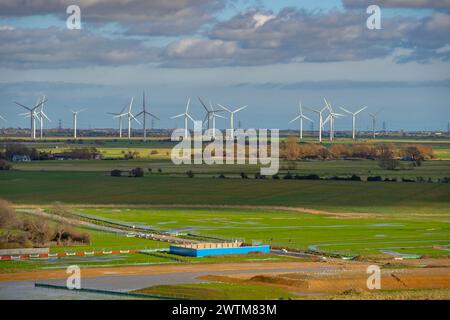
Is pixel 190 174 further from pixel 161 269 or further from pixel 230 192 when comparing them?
pixel 161 269

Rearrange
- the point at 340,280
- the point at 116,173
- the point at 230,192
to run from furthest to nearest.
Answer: the point at 116,173
the point at 230,192
the point at 340,280

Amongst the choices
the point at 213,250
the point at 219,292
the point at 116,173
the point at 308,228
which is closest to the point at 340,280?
the point at 219,292

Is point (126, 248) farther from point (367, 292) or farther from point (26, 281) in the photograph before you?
point (367, 292)

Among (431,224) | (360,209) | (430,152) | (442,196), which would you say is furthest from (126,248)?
(430,152)

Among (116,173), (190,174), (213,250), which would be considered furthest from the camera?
(116,173)

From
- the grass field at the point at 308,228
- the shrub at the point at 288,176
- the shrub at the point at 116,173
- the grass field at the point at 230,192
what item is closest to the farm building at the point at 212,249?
the grass field at the point at 308,228

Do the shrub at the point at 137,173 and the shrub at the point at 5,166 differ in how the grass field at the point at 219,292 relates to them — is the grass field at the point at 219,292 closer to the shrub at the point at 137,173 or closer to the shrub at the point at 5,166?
the shrub at the point at 137,173
